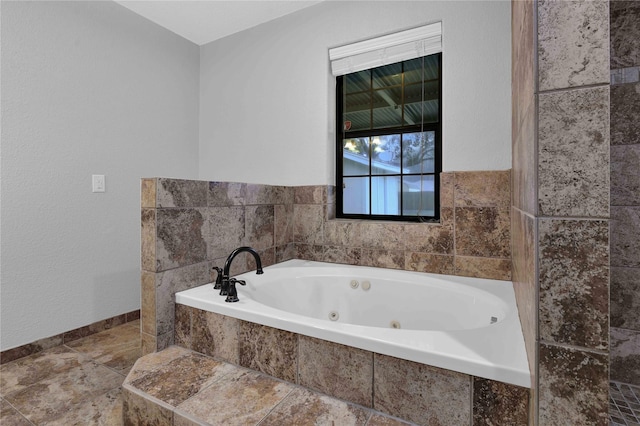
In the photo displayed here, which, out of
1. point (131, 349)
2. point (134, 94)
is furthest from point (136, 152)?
point (131, 349)

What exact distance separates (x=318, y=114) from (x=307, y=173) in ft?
1.57

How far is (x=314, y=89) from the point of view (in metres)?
2.52

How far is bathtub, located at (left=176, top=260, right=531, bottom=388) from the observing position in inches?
38.0

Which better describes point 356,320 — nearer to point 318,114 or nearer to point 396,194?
point 396,194

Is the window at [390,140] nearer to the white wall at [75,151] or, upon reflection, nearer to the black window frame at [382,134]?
the black window frame at [382,134]

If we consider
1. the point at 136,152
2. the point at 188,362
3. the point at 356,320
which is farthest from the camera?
the point at 136,152

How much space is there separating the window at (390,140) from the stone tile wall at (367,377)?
1.40 metres

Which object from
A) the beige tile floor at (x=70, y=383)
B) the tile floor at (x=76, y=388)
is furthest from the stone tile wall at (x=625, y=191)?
the beige tile floor at (x=70, y=383)

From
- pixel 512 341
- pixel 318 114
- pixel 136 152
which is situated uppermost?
pixel 318 114

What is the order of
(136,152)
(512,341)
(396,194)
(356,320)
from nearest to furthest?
1. (512,341)
2. (356,320)
3. (396,194)
4. (136,152)

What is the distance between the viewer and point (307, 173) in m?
2.54

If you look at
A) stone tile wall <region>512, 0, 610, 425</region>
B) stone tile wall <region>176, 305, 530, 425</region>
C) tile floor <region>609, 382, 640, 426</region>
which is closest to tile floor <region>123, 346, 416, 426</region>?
stone tile wall <region>176, 305, 530, 425</region>

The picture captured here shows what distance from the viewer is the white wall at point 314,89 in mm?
1912

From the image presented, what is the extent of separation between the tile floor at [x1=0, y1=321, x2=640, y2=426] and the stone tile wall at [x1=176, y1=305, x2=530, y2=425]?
0.13 meters
